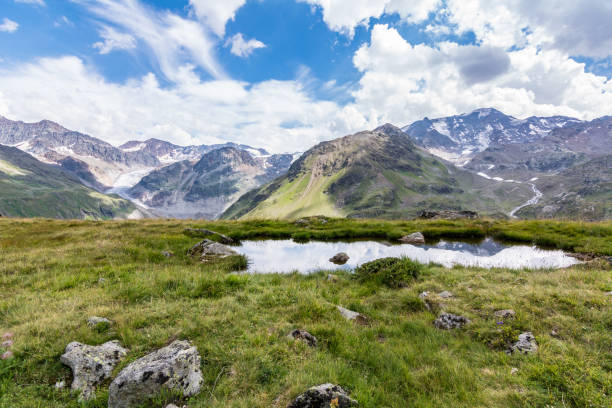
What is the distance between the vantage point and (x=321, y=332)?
347 inches

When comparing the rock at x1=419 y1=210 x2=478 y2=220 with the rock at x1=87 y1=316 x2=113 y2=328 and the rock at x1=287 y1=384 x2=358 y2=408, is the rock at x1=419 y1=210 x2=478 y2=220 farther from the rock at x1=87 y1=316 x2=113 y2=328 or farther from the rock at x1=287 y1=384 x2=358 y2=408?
the rock at x1=87 y1=316 x2=113 y2=328

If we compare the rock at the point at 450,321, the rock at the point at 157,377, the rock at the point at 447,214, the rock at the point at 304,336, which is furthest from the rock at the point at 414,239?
the rock at the point at 157,377

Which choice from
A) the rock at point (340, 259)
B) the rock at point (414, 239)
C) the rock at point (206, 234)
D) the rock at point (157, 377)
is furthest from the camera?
the rock at point (206, 234)

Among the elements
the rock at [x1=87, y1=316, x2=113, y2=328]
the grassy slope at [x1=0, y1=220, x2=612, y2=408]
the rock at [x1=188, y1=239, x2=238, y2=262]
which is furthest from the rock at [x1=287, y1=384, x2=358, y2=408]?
the rock at [x1=188, y1=239, x2=238, y2=262]

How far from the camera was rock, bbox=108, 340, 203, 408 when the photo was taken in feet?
18.4

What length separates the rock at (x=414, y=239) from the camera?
85.6 ft

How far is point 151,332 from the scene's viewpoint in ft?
26.6

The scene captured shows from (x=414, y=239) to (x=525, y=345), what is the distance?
759 inches

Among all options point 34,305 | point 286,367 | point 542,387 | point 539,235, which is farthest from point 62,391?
point 539,235

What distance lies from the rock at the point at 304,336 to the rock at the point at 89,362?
489cm

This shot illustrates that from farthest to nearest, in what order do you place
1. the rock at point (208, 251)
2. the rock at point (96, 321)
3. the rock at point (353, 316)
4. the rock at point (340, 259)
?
the rock at point (340, 259) → the rock at point (208, 251) → the rock at point (353, 316) → the rock at point (96, 321)

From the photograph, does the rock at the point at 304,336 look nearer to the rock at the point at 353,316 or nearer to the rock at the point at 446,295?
the rock at the point at 353,316

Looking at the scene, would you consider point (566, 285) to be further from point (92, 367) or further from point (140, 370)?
point (92, 367)

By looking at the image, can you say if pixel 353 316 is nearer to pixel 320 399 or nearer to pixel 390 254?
pixel 320 399
